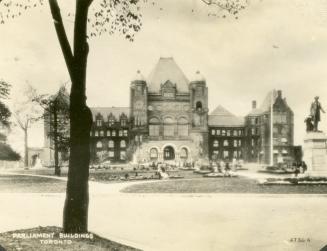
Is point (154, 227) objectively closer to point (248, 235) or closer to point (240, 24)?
point (248, 235)

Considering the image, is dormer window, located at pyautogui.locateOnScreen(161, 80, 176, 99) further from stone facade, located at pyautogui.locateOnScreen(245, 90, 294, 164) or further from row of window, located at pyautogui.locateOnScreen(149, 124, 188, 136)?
stone facade, located at pyautogui.locateOnScreen(245, 90, 294, 164)

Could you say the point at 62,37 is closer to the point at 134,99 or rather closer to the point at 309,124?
the point at 134,99

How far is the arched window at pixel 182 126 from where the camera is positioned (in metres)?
16.7

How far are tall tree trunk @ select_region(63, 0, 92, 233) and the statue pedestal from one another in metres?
8.75

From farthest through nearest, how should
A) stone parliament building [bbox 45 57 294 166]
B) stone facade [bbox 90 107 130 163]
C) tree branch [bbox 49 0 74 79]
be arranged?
1. stone facade [bbox 90 107 130 163]
2. stone parliament building [bbox 45 57 294 166]
3. tree branch [bbox 49 0 74 79]

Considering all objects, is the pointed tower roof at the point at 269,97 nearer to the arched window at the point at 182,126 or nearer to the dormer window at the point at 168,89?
the dormer window at the point at 168,89

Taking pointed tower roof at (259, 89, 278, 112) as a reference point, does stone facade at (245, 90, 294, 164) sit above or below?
below

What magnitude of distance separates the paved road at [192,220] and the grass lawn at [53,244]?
→ 0.78 feet

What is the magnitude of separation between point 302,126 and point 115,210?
17.0ft

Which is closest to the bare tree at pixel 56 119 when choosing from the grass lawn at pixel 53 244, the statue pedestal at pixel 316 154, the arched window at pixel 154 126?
the grass lawn at pixel 53 244

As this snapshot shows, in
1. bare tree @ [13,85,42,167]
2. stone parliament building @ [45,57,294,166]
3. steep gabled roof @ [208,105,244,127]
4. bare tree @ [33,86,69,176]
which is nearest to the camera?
bare tree @ [13,85,42,167]

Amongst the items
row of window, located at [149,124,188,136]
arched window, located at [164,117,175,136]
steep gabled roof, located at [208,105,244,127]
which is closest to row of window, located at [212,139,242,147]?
row of window, located at [149,124,188,136]

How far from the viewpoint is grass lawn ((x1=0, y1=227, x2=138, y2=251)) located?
7289mm

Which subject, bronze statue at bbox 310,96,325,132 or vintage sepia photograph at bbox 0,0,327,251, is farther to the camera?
bronze statue at bbox 310,96,325,132
